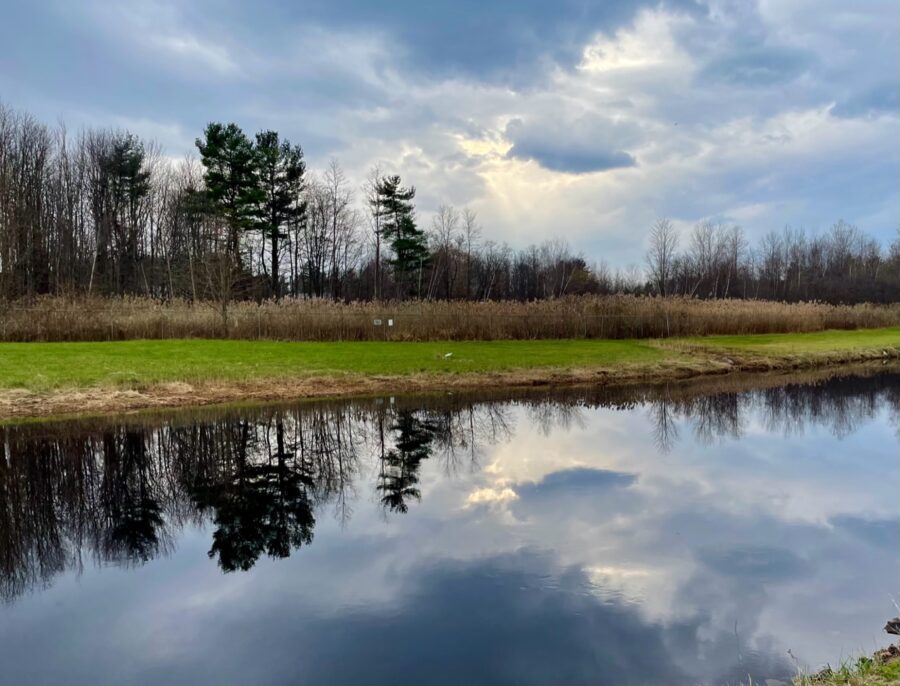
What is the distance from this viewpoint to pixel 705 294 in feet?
223

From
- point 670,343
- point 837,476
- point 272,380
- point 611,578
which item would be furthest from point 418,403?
point 670,343

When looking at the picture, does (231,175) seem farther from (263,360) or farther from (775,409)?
(775,409)

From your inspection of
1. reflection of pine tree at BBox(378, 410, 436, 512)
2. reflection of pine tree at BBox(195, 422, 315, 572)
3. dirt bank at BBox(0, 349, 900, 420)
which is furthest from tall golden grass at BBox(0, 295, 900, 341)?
reflection of pine tree at BBox(195, 422, 315, 572)

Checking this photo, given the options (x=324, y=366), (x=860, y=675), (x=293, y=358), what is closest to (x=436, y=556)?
(x=860, y=675)

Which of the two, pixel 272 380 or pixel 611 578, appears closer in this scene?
pixel 611 578

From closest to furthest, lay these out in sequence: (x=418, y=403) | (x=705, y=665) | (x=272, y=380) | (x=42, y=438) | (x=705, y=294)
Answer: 1. (x=705, y=665)
2. (x=42, y=438)
3. (x=418, y=403)
4. (x=272, y=380)
5. (x=705, y=294)

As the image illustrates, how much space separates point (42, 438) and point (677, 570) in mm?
10925

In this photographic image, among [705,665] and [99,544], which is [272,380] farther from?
[705,665]

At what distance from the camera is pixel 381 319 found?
28.3 metres

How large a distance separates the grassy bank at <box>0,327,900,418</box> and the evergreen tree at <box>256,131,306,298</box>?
18198mm

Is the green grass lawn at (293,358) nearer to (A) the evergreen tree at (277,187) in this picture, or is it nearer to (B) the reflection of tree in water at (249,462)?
(B) the reflection of tree in water at (249,462)

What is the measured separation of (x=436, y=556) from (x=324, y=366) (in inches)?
531

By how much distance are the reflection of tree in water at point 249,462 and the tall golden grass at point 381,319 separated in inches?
505

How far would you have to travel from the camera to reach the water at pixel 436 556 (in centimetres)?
427
